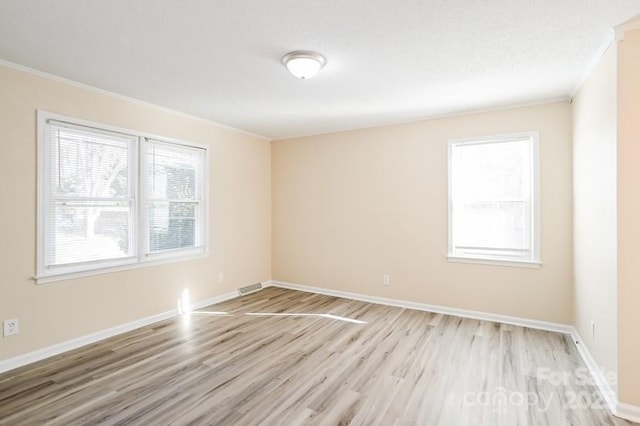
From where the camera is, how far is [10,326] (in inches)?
109

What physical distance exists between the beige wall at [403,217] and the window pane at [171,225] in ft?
5.36

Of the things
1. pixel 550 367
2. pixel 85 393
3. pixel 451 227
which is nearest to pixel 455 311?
pixel 451 227

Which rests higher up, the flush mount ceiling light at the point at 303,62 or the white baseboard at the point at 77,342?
the flush mount ceiling light at the point at 303,62

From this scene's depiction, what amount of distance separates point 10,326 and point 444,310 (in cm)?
446

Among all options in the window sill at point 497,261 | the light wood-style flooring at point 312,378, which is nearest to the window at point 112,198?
the light wood-style flooring at point 312,378

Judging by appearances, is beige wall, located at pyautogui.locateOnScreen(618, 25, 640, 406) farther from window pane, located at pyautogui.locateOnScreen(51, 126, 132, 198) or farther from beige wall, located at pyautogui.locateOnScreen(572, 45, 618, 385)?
window pane, located at pyautogui.locateOnScreen(51, 126, 132, 198)

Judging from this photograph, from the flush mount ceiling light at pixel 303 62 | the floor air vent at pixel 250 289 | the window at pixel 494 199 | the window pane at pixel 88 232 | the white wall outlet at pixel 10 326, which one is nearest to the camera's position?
the flush mount ceiling light at pixel 303 62

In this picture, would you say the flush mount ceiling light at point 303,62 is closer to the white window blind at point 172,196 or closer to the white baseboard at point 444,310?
the white window blind at point 172,196

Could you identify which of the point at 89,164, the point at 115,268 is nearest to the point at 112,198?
the point at 89,164

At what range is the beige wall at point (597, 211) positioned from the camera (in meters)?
2.25

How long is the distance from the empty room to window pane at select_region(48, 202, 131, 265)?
19mm

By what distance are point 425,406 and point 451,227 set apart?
7.98 feet

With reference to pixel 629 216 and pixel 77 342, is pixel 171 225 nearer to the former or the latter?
pixel 77 342

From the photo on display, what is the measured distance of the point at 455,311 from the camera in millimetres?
4168
